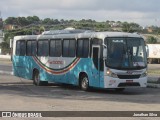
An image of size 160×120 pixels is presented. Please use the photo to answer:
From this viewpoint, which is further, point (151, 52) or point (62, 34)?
point (151, 52)

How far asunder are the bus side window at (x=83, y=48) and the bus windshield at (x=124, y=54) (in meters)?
1.54

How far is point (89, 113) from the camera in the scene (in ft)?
44.7

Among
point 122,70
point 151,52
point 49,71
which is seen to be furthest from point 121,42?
point 151,52

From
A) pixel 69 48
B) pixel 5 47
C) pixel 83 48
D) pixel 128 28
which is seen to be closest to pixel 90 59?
pixel 83 48

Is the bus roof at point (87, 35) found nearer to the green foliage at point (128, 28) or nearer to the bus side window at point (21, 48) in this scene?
the bus side window at point (21, 48)

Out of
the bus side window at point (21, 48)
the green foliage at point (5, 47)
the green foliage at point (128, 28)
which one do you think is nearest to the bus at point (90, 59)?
the bus side window at point (21, 48)

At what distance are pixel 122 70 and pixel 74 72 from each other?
320 cm

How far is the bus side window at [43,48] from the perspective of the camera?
26237 mm

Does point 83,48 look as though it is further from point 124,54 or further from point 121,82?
point 121,82

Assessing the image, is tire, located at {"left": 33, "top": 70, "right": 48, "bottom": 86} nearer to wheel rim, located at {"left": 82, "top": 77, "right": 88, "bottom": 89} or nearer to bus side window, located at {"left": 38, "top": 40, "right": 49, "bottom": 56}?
bus side window, located at {"left": 38, "top": 40, "right": 49, "bottom": 56}

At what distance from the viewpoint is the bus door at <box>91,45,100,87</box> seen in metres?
21.7

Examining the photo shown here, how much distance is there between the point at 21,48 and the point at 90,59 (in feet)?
25.2

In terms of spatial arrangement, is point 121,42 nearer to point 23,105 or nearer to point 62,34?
point 62,34

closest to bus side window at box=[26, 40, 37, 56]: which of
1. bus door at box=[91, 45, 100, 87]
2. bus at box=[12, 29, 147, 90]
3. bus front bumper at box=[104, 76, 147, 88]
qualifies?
bus at box=[12, 29, 147, 90]
